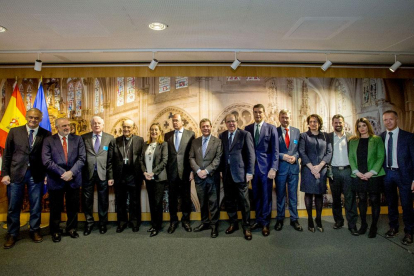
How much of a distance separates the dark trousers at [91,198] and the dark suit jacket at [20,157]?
63cm

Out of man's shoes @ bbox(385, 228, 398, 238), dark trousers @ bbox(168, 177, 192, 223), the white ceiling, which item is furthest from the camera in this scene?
dark trousers @ bbox(168, 177, 192, 223)

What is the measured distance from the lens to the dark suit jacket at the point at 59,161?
3.38m

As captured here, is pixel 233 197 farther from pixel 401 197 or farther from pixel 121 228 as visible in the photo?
pixel 401 197

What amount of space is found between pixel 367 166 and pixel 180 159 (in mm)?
2726

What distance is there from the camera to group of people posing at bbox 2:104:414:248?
338cm

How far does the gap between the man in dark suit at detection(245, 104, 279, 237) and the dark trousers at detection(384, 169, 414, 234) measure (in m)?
1.54

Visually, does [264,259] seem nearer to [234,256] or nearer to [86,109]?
[234,256]

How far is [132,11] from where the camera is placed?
2877mm

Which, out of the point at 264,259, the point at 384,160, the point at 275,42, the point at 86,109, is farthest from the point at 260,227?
the point at 86,109

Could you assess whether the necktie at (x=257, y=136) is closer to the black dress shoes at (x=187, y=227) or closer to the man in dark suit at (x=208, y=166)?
the man in dark suit at (x=208, y=166)

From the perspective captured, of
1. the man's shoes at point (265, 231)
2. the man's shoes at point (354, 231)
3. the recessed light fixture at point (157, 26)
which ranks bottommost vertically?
the man's shoes at point (354, 231)

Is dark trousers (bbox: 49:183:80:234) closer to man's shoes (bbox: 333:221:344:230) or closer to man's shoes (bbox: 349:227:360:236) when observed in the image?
man's shoes (bbox: 333:221:344:230)

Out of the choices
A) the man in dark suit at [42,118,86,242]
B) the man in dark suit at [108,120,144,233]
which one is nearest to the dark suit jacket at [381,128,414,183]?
the man in dark suit at [108,120,144,233]

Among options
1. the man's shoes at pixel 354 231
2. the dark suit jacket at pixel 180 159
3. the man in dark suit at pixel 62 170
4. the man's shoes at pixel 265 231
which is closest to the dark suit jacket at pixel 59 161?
the man in dark suit at pixel 62 170
